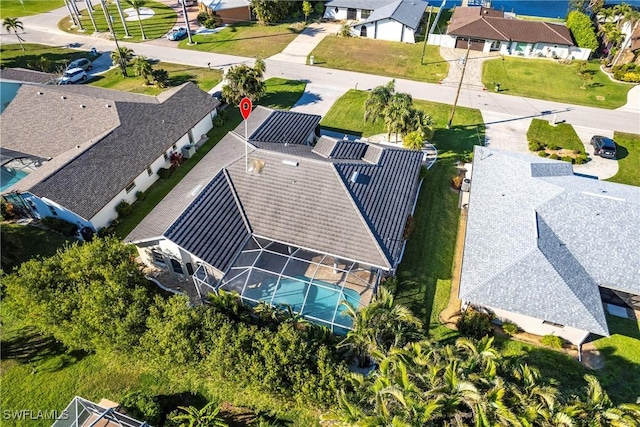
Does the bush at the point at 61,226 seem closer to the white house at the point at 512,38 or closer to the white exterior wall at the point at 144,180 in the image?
the white exterior wall at the point at 144,180

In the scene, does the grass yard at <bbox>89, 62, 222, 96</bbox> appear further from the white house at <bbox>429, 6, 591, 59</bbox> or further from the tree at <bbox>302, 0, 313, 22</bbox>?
the white house at <bbox>429, 6, 591, 59</bbox>

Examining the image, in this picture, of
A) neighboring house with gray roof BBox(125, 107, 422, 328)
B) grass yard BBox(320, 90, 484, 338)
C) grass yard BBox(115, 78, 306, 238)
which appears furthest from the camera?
grass yard BBox(115, 78, 306, 238)

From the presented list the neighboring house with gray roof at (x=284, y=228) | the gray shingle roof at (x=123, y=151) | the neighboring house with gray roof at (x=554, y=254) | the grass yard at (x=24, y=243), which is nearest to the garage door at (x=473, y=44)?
the neighboring house with gray roof at (x=554, y=254)

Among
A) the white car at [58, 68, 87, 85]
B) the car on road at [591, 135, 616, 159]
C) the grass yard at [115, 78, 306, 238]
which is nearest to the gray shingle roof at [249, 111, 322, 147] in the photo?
the grass yard at [115, 78, 306, 238]

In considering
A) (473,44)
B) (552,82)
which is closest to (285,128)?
(552,82)

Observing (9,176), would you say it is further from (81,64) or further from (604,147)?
(604,147)

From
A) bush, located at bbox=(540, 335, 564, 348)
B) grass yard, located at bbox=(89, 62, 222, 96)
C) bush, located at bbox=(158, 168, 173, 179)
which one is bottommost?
bush, located at bbox=(540, 335, 564, 348)
